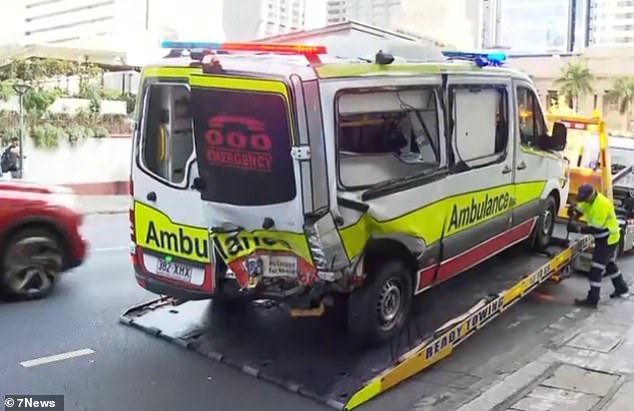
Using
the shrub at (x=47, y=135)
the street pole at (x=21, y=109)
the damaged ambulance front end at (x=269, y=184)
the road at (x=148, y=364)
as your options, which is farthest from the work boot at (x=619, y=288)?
the shrub at (x=47, y=135)

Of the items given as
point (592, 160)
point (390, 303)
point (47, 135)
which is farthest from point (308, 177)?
point (47, 135)

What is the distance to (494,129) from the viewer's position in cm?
768

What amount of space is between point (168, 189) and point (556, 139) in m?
4.67

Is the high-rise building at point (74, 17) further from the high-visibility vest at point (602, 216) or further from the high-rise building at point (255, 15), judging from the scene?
the high-visibility vest at point (602, 216)

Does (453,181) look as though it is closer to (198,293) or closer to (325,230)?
(325,230)

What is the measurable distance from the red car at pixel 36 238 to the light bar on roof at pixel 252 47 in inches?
93.4

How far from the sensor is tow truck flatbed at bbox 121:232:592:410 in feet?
18.9

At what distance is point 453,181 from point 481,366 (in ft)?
5.22

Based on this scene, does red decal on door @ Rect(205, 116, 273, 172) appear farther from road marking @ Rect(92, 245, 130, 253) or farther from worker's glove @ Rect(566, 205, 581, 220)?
road marking @ Rect(92, 245, 130, 253)

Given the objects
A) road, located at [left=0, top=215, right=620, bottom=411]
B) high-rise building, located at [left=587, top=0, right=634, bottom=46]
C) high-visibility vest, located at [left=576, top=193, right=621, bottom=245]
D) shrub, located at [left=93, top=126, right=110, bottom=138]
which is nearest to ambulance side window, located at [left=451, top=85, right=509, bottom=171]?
high-visibility vest, located at [left=576, top=193, right=621, bottom=245]

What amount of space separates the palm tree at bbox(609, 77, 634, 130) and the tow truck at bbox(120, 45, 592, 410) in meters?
33.7

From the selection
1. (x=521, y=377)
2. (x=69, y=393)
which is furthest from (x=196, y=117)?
(x=521, y=377)

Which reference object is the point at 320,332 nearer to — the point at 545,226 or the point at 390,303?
the point at 390,303

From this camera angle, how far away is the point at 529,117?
27.7ft
